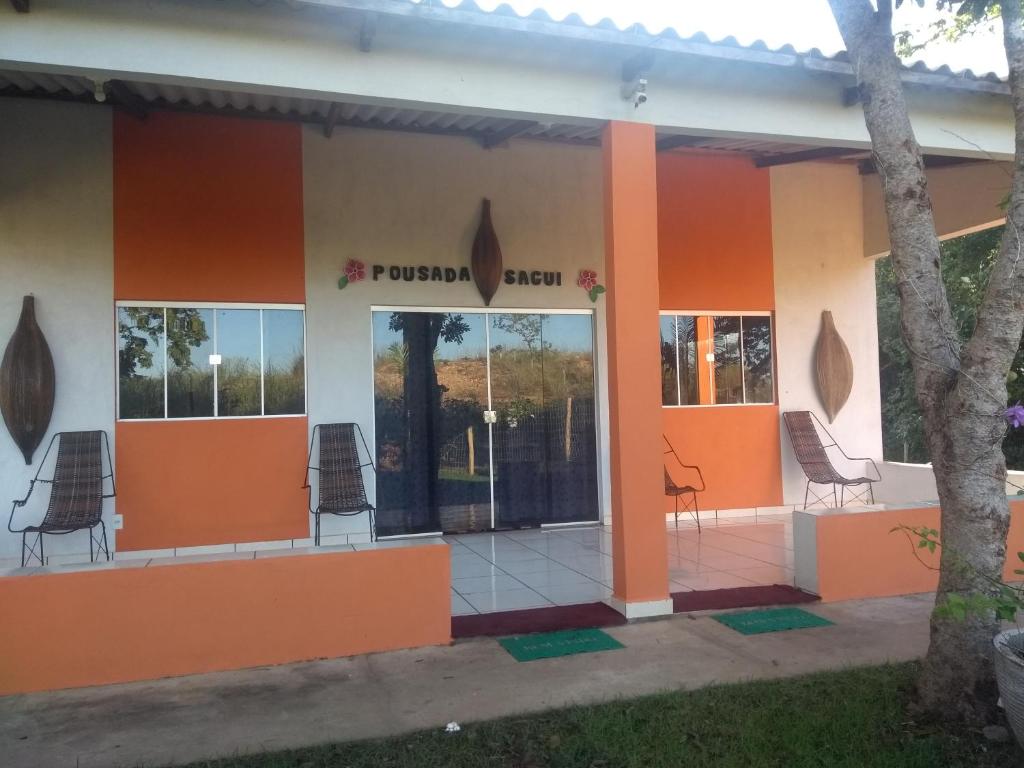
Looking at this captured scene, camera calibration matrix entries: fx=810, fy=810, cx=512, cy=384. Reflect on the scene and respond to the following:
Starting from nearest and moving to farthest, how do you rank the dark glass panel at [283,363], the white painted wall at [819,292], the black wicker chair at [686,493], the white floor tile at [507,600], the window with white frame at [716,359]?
1. the white floor tile at [507,600]
2. the dark glass panel at [283,363]
3. the black wicker chair at [686,493]
4. the window with white frame at [716,359]
5. the white painted wall at [819,292]

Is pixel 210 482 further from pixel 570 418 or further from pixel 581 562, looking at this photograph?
pixel 570 418

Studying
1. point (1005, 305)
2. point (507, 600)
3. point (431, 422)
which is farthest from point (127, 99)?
point (1005, 305)

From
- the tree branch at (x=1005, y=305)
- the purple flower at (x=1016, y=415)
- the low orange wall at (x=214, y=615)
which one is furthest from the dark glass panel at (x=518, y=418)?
the purple flower at (x=1016, y=415)

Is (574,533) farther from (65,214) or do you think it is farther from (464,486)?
(65,214)

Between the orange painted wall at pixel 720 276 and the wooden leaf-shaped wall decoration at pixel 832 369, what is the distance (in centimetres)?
67

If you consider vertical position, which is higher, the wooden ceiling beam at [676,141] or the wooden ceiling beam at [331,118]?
the wooden ceiling beam at [676,141]

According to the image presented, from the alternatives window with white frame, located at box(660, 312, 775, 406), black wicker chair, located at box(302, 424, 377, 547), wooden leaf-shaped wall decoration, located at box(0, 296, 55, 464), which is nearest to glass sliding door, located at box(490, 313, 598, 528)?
window with white frame, located at box(660, 312, 775, 406)

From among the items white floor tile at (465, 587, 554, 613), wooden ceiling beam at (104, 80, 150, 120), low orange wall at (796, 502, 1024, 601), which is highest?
wooden ceiling beam at (104, 80, 150, 120)

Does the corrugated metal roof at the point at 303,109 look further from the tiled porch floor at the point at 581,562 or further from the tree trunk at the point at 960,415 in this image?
the tiled porch floor at the point at 581,562

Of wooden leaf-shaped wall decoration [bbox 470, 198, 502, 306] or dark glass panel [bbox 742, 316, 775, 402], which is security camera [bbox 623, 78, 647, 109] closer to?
wooden leaf-shaped wall decoration [bbox 470, 198, 502, 306]

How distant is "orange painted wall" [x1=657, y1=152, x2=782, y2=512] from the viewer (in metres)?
8.66

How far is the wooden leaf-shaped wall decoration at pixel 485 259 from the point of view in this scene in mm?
7883

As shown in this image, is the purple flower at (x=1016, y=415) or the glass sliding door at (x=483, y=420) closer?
the purple flower at (x=1016, y=415)

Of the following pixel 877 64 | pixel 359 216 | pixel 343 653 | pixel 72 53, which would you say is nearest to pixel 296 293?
pixel 359 216
